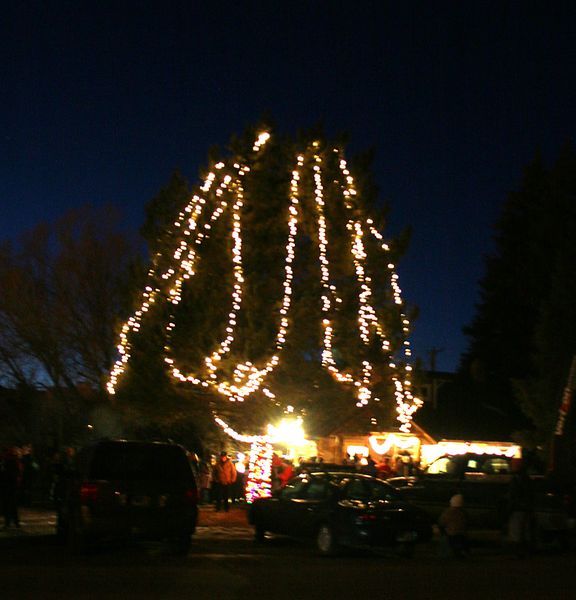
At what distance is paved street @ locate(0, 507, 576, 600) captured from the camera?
1170 cm

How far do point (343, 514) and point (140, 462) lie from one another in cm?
343

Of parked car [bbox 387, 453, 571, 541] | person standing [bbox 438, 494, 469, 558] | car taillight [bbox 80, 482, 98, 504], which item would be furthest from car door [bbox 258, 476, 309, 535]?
car taillight [bbox 80, 482, 98, 504]

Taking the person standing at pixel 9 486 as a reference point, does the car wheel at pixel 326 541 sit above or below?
below

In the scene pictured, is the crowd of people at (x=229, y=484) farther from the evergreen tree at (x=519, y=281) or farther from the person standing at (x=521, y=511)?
the evergreen tree at (x=519, y=281)

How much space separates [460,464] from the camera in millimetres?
21078

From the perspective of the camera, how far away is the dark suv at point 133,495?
50.8 ft

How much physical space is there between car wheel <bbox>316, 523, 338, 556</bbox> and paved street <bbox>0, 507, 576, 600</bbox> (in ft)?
0.72

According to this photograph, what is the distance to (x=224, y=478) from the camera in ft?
84.3

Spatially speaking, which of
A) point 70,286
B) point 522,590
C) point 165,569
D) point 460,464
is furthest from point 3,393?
point 522,590

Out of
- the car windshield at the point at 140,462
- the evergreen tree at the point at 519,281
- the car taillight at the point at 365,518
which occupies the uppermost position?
the evergreen tree at the point at 519,281

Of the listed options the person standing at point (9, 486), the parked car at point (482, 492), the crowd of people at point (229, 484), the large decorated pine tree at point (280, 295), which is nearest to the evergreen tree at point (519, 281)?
the crowd of people at point (229, 484)

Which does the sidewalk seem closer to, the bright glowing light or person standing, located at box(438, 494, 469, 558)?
the bright glowing light

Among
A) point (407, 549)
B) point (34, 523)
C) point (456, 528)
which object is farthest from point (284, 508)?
point (34, 523)

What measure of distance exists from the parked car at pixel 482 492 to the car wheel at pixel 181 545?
606cm
